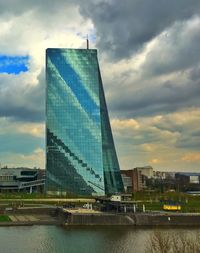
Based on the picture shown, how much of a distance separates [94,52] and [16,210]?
7670cm

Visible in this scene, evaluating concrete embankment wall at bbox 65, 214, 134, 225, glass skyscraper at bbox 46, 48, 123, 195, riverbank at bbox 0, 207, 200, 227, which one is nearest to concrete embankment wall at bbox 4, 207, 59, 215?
riverbank at bbox 0, 207, 200, 227

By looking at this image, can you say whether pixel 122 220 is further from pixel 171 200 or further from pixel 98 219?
A: pixel 171 200

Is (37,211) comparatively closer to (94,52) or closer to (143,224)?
(143,224)

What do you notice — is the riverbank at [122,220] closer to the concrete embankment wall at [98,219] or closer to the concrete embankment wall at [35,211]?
the concrete embankment wall at [98,219]

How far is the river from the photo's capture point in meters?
52.9

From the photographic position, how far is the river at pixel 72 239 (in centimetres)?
5288

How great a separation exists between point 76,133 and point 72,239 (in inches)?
3679

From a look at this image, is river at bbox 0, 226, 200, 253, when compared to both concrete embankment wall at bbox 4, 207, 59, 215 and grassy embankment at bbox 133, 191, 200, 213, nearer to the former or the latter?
concrete embankment wall at bbox 4, 207, 59, 215

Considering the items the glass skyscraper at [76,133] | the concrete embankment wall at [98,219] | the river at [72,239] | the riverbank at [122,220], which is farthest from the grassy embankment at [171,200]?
the river at [72,239]

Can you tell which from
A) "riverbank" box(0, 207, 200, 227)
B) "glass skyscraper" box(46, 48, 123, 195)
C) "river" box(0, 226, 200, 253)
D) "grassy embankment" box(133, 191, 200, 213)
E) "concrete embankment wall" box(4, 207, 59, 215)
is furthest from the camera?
"glass skyscraper" box(46, 48, 123, 195)

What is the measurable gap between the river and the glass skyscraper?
78458 mm

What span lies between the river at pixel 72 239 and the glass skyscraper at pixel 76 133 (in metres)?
78.5

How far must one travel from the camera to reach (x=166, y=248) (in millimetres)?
32781

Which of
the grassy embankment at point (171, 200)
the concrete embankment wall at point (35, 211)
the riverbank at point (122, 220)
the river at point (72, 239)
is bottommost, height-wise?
the river at point (72, 239)
